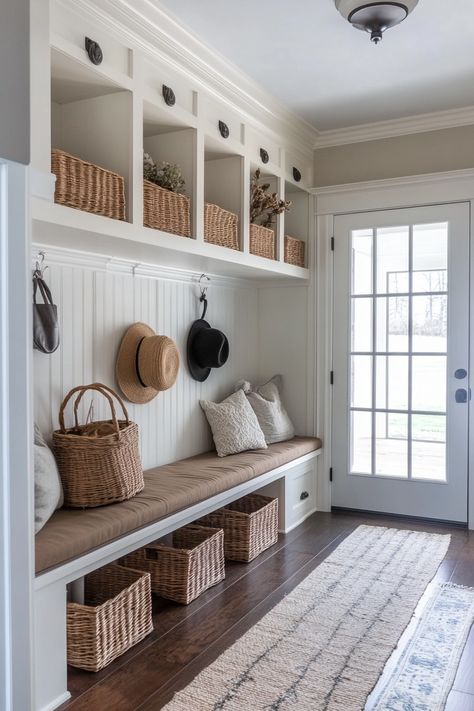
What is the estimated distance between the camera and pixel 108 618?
2338mm

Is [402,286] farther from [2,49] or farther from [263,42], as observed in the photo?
[2,49]

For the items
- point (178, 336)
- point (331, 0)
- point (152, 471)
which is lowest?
point (152, 471)

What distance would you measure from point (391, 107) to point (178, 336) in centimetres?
196

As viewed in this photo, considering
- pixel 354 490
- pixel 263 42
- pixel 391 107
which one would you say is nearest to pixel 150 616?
pixel 354 490

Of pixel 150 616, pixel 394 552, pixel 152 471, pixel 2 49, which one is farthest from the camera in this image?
pixel 394 552

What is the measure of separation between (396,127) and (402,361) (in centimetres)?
156

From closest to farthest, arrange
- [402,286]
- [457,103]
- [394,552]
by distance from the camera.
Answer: [394,552], [457,103], [402,286]

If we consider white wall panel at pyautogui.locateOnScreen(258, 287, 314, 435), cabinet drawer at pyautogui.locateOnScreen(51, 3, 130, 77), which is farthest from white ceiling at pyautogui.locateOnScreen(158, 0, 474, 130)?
white wall panel at pyautogui.locateOnScreen(258, 287, 314, 435)

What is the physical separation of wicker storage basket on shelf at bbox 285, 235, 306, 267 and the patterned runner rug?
2.24 metres

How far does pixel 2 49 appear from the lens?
104 centimetres

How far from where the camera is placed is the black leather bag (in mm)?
2521

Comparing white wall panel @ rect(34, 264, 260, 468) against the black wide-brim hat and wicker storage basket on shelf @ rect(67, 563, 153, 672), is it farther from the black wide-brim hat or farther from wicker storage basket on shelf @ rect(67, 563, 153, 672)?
wicker storage basket on shelf @ rect(67, 563, 153, 672)

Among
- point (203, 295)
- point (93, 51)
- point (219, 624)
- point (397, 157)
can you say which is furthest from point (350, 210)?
point (219, 624)

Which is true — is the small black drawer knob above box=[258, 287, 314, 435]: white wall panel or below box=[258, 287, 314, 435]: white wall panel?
above
